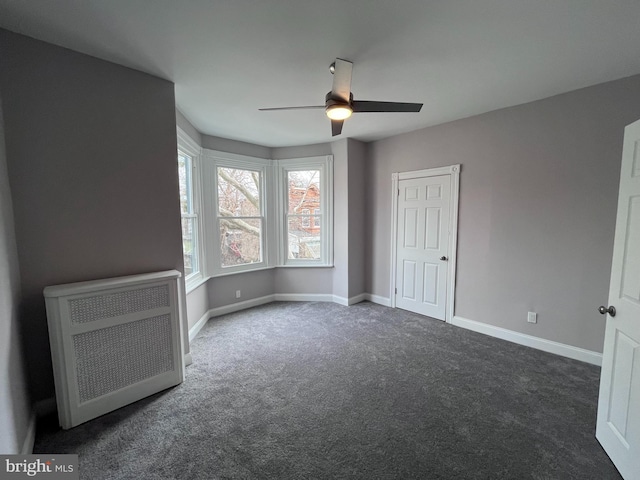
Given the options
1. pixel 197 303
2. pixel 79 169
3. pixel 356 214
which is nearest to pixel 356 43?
pixel 79 169

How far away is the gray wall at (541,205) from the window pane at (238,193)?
256 cm

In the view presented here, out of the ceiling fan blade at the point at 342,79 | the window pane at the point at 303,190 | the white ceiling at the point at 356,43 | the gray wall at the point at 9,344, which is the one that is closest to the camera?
the gray wall at the point at 9,344

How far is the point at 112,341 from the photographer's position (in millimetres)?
1941

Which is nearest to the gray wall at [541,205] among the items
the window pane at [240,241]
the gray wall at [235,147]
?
the gray wall at [235,147]

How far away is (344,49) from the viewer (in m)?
1.88

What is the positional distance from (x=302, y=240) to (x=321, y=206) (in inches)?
25.7

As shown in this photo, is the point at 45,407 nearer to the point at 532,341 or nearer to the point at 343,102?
the point at 343,102

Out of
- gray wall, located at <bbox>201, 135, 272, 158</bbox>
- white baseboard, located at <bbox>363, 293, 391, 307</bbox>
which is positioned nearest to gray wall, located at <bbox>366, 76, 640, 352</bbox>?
white baseboard, located at <bbox>363, 293, 391, 307</bbox>

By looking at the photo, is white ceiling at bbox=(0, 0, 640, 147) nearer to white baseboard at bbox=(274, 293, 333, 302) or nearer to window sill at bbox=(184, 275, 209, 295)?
window sill at bbox=(184, 275, 209, 295)

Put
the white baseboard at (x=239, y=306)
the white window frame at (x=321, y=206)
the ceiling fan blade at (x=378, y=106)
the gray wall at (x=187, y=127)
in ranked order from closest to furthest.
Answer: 1. the ceiling fan blade at (x=378, y=106)
2. the gray wall at (x=187, y=127)
3. the white baseboard at (x=239, y=306)
4. the white window frame at (x=321, y=206)

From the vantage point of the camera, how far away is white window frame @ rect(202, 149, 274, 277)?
3732 millimetres

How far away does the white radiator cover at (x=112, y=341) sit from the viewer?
178 cm

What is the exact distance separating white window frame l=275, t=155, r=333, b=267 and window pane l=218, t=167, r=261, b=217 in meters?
0.38

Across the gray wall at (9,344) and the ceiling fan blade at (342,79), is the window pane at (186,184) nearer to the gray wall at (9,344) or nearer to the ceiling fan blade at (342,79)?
the gray wall at (9,344)
